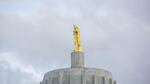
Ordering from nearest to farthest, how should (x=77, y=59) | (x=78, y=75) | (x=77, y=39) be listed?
(x=78, y=75) → (x=77, y=59) → (x=77, y=39)

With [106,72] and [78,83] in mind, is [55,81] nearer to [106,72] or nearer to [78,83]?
[78,83]

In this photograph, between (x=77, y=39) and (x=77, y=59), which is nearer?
(x=77, y=59)

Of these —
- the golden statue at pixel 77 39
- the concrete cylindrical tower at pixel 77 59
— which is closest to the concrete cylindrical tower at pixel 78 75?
the concrete cylindrical tower at pixel 77 59

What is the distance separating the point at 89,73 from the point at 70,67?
221cm

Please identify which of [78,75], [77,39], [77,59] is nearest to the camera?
[78,75]

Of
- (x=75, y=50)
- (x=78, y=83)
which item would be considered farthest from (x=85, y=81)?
(x=75, y=50)

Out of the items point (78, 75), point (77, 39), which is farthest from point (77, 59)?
point (77, 39)

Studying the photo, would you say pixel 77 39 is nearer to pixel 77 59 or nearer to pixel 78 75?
pixel 77 59

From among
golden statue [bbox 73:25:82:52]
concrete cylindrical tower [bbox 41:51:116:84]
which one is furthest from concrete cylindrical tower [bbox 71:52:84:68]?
golden statue [bbox 73:25:82:52]

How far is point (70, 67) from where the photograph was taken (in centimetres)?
4738

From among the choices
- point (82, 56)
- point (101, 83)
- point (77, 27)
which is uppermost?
point (77, 27)

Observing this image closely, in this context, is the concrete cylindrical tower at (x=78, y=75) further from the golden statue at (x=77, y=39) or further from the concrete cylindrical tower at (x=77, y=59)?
the golden statue at (x=77, y=39)

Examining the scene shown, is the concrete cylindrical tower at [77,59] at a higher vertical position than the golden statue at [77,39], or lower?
lower

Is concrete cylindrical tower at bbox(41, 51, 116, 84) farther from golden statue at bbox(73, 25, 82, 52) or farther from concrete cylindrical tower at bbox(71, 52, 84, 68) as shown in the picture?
golden statue at bbox(73, 25, 82, 52)
